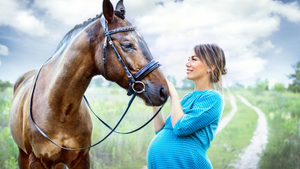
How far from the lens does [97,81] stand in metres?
4.48

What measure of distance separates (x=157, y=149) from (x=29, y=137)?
1078 mm

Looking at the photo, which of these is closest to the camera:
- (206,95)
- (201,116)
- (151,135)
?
(201,116)

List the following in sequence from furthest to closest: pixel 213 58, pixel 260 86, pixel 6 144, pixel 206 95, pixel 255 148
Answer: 1. pixel 260 86
2. pixel 255 148
3. pixel 6 144
4. pixel 213 58
5. pixel 206 95

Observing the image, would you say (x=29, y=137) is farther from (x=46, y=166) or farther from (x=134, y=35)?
(x=134, y=35)

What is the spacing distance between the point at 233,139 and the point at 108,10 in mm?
3880

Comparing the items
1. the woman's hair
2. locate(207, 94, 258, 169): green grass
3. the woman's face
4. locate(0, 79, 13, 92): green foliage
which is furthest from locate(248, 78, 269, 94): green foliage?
locate(0, 79, 13, 92): green foliage

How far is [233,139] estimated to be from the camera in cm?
401

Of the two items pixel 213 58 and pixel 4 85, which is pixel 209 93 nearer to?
pixel 213 58

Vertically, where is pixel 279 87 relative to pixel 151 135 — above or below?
above

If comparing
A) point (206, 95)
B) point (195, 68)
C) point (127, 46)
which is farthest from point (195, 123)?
point (127, 46)

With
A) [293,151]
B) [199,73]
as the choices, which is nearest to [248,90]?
[293,151]

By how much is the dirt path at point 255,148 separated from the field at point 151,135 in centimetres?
8

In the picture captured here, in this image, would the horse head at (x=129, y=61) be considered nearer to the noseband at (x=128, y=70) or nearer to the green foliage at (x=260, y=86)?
the noseband at (x=128, y=70)

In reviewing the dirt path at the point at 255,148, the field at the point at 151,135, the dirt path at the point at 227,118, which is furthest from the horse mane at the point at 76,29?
the dirt path at the point at 227,118
